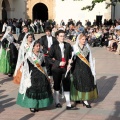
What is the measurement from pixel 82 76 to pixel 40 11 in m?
30.6

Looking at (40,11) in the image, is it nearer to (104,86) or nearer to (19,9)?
(19,9)

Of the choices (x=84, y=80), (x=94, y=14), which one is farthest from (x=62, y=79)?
(x=94, y=14)

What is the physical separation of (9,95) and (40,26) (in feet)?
74.5

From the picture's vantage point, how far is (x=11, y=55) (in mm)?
10688

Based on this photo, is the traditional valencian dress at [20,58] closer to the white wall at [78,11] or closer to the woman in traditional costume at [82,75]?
the woman in traditional costume at [82,75]

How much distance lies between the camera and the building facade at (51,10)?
32062mm

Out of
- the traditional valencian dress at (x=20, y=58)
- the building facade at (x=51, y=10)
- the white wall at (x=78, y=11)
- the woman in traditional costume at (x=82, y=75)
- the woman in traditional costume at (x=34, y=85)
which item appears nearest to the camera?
the woman in traditional costume at (x=34, y=85)

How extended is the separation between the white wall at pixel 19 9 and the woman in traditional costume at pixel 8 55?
2384 centimetres

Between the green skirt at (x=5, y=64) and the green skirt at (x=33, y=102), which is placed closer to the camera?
the green skirt at (x=33, y=102)

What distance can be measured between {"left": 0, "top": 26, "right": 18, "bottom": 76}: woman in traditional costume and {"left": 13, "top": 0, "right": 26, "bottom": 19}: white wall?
78.2 ft

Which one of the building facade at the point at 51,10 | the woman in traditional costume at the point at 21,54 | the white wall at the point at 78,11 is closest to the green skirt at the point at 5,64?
the woman in traditional costume at the point at 21,54

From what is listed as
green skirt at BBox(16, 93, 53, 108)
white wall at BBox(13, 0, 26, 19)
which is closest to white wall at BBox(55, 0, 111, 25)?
white wall at BBox(13, 0, 26, 19)

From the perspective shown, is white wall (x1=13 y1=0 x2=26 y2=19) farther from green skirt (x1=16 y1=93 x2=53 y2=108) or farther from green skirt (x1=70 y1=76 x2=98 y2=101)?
green skirt (x1=16 y1=93 x2=53 y2=108)

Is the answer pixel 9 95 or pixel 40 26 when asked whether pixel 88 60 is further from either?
pixel 40 26
